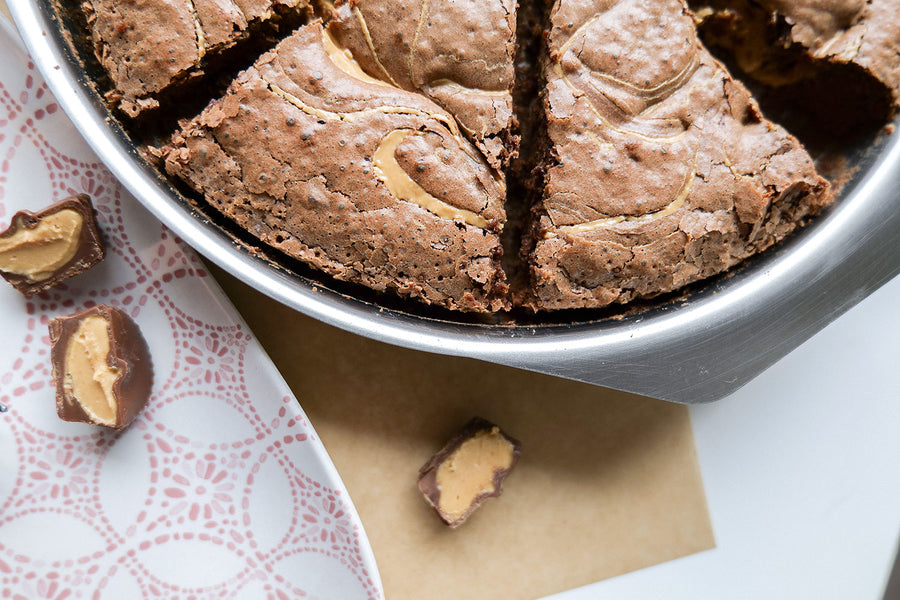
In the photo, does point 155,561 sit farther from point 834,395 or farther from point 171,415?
point 834,395

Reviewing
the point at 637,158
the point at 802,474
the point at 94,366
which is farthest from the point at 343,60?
the point at 802,474

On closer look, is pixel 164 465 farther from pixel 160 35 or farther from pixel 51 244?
pixel 160 35

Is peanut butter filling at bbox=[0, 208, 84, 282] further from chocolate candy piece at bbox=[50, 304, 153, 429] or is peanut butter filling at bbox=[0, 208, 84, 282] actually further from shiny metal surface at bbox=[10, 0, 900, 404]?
shiny metal surface at bbox=[10, 0, 900, 404]

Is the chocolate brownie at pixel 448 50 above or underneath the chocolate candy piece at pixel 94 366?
above

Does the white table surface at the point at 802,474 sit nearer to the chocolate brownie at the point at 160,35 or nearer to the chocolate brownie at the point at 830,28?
the chocolate brownie at the point at 830,28

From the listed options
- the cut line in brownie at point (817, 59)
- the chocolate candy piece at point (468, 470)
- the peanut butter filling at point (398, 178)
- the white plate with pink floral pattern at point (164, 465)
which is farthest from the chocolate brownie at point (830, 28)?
the white plate with pink floral pattern at point (164, 465)

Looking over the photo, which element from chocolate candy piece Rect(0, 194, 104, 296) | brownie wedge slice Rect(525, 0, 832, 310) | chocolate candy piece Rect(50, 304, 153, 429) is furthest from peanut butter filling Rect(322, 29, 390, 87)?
chocolate candy piece Rect(50, 304, 153, 429)

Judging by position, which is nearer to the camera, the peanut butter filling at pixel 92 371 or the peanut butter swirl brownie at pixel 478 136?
the peanut butter swirl brownie at pixel 478 136
